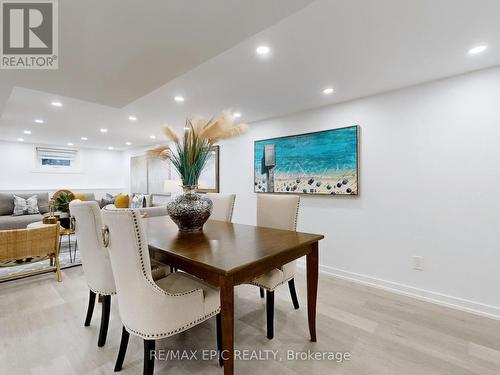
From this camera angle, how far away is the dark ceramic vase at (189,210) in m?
1.90

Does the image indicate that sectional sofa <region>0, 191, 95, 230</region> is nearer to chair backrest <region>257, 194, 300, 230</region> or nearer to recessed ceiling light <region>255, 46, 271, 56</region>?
chair backrest <region>257, 194, 300, 230</region>

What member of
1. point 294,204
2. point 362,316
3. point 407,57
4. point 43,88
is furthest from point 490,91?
point 43,88

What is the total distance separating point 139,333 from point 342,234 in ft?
8.41

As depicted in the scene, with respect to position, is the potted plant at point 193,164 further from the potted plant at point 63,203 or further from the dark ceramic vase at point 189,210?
the potted plant at point 63,203

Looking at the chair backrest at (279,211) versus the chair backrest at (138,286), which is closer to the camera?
the chair backrest at (138,286)

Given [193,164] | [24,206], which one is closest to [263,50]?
[193,164]

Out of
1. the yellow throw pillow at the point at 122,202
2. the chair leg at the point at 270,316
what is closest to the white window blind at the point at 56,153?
the yellow throw pillow at the point at 122,202

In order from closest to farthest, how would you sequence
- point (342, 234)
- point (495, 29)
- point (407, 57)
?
point (495, 29) → point (407, 57) → point (342, 234)

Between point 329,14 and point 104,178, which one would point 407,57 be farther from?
point 104,178

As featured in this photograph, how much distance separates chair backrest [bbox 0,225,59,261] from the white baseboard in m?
3.44

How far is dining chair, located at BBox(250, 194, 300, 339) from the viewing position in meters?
1.82

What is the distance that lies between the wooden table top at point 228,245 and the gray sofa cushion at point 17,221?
12.7 ft

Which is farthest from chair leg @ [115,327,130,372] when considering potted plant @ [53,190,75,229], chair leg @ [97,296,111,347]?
potted plant @ [53,190,75,229]

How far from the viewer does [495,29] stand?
5.32ft
